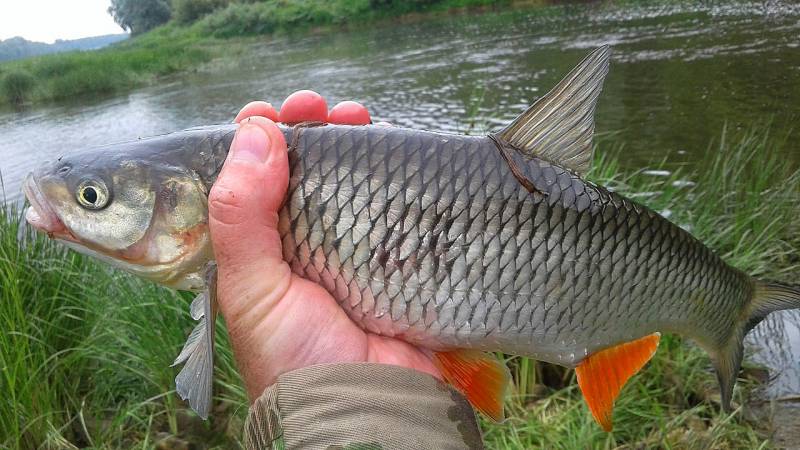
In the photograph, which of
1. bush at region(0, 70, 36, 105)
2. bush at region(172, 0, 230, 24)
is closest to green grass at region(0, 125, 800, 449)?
bush at region(0, 70, 36, 105)

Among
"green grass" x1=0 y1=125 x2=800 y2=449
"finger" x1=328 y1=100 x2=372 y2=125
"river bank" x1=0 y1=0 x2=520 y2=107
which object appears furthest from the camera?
"river bank" x1=0 y1=0 x2=520 y2=107

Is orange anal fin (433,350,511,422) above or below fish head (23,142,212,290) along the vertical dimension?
below

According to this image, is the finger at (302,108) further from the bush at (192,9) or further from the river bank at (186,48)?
the bush at (192,9)

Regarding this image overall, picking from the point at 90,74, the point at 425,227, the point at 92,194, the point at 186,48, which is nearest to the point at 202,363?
the point at 92,194

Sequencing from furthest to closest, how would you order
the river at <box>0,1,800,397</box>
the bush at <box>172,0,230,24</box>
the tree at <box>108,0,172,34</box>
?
the tree at <box>108,0,172,34</box>
the bush at <box>172,0,230,24</box>
the river at <box>0,1,800,397</box>

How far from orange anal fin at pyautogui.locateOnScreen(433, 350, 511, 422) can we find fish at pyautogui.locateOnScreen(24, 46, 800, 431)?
78 millimetres

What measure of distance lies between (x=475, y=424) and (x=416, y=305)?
0.48m

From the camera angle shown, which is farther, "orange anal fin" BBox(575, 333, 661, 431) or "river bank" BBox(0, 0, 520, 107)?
"river bank" BBox(0, 0, 520, 107)

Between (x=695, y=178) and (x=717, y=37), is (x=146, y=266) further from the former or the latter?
(x=717, y=37)

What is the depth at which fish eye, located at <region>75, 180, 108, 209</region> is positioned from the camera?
200cm

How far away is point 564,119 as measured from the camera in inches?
86.3

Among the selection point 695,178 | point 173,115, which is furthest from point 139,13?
point 695,178

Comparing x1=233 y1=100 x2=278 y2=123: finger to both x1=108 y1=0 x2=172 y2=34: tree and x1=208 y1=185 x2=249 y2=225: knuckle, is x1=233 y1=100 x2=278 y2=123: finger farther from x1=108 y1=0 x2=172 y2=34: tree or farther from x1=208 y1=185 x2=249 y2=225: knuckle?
x1=108 y1=0 x2=172 y2=34: tree

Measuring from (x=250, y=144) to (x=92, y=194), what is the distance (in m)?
0.55
